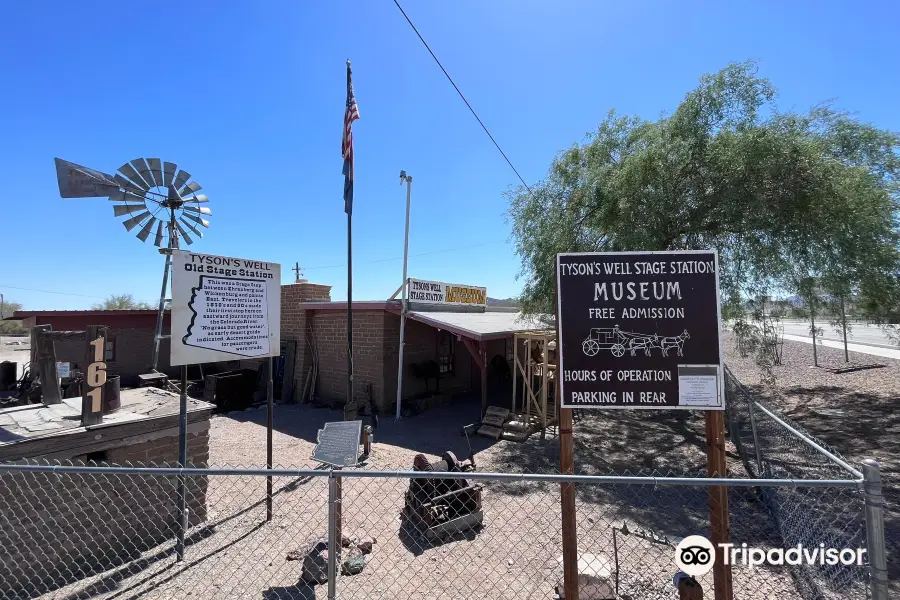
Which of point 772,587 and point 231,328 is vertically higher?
point 231,328

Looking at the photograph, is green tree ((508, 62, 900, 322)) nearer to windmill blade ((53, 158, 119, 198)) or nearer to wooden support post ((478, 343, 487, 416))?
wooden support post ((478, 343, 487, 416))

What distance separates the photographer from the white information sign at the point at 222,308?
4562 mm

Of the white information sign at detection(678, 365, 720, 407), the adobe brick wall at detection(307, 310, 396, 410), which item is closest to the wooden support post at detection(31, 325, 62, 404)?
the white information sign at detection(678, 365, 720, 407)

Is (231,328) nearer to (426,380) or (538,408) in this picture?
(538,408)

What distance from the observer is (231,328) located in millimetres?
5047

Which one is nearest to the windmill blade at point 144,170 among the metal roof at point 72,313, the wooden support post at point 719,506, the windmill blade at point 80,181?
the windmill blade at point 80,181

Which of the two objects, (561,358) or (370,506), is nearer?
(561,358)

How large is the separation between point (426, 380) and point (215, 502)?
745 centimetres

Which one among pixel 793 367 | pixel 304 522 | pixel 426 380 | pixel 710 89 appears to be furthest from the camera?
pixel 793 367

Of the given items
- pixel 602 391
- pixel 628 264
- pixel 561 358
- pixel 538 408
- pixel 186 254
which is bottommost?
pixel 538 408

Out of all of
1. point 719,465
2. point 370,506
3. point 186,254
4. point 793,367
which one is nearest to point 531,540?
point 370,506

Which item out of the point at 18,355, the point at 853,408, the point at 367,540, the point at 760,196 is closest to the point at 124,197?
the point at 367,540

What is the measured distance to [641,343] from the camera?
3088 millimetres

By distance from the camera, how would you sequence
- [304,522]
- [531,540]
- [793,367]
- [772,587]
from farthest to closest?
[793,367] → [304,522] → [531,540] → [772,587]
